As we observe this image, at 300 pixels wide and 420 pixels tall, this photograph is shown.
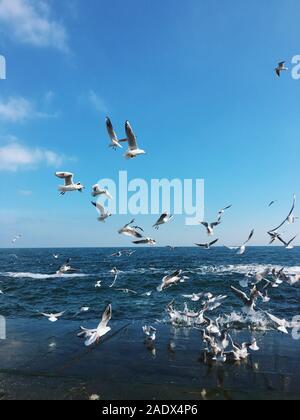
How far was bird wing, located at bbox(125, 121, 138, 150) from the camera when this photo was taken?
9120mm

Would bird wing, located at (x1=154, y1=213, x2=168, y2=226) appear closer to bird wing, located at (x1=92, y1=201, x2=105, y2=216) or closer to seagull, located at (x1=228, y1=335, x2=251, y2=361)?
bird wing, located at (x1=92, y1=201, x2=105, y2=216)

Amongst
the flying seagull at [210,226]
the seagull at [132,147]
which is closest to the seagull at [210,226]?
the flying seagull at [210,226]

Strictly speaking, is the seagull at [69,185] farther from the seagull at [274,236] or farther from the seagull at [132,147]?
the seagull at [274,236]

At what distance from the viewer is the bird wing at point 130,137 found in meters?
9.12

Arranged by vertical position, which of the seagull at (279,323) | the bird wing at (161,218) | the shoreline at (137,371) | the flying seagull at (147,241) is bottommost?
the shoreline at (137,371)

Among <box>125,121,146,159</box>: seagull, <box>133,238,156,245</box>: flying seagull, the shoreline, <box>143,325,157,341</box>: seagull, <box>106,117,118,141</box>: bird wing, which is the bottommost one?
the shoreline

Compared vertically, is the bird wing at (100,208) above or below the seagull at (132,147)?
below

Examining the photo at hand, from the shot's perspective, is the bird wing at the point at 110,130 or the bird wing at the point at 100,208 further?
the bird wing at the point at 100,208

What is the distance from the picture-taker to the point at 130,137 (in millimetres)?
9289

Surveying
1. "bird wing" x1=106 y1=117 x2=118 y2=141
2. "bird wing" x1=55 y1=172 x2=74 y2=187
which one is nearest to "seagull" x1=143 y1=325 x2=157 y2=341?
"bird wing" x1=55 y1=172 x2=74 y2=187

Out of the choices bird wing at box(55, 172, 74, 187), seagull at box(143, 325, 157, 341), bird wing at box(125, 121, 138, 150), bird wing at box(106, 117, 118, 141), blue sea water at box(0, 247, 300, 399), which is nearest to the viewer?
blue sea water at box(0, 247, 300, 399)

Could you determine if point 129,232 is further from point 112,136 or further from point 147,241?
point 112,136

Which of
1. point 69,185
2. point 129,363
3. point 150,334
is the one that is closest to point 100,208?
point 69,185
